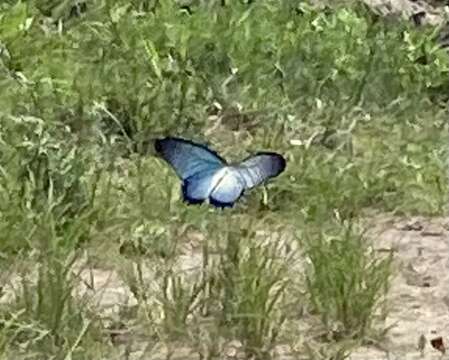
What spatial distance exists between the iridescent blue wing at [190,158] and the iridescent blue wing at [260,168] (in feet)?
0.20

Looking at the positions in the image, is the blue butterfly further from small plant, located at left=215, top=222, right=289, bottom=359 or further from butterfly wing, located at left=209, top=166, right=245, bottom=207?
small plant, located at left=215, top=222, right=289, bottom=359

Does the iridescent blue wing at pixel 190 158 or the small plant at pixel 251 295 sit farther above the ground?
the iridescent blue wing at pixel 190 158

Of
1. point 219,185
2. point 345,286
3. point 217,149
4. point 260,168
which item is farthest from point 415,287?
point 217,149

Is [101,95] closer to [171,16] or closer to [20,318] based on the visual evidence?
[171,16]

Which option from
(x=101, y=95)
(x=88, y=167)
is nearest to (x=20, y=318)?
(x=88, y=167)

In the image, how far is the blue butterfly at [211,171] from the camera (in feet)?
11.8

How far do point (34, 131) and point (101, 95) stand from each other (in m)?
0.73

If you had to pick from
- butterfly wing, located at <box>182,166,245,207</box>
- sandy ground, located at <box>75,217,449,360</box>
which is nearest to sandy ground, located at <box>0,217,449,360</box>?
sandy ground, located at <box>75,217,449,360</box>

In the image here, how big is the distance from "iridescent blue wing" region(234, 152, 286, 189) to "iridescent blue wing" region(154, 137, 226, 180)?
61 millimetres

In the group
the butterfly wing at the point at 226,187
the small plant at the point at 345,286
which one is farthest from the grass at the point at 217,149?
the butterfly wing at the point at 226,187

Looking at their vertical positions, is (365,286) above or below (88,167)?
below

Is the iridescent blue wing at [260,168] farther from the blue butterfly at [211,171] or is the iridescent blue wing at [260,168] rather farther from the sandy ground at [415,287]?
the sandy ground at [415,287]

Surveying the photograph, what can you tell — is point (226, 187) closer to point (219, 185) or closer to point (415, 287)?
point (219, 185)

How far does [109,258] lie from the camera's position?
4086 millimetres
